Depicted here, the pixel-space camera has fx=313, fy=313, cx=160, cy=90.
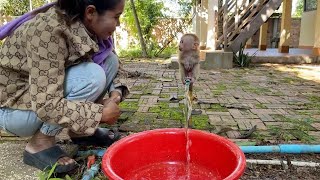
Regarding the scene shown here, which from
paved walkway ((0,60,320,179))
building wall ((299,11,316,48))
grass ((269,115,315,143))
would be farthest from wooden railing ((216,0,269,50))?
grass ((269,115,315,143))

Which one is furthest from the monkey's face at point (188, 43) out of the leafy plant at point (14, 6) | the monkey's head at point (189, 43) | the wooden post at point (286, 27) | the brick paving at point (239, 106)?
the leafy plant at point (14, 6)

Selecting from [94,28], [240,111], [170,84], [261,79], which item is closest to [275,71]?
[261,79]

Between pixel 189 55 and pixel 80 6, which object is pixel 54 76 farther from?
pixel 189 55

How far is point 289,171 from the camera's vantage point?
5.23ft

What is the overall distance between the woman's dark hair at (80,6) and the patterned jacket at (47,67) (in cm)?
4

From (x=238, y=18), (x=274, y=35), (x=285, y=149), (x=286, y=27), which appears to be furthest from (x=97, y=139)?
(x=274, y=35)

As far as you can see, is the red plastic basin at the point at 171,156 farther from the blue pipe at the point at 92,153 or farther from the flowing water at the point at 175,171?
the blue pipe at the point at 92,153

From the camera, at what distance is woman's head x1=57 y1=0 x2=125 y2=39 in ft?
4.47

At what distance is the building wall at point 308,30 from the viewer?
8.66 meters

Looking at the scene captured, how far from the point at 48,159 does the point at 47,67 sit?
0.45 meters

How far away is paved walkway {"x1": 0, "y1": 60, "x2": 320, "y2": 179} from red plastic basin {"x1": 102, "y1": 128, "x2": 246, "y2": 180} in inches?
18.7

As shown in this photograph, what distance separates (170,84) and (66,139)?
2.40 metres

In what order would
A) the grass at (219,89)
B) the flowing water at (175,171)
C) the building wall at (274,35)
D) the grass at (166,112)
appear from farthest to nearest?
the building wall at (274,35) → the grass at (219,89) → the grass at (166,112) → the flowing water at (175,171)

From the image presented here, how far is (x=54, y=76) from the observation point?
1311 millimetres
